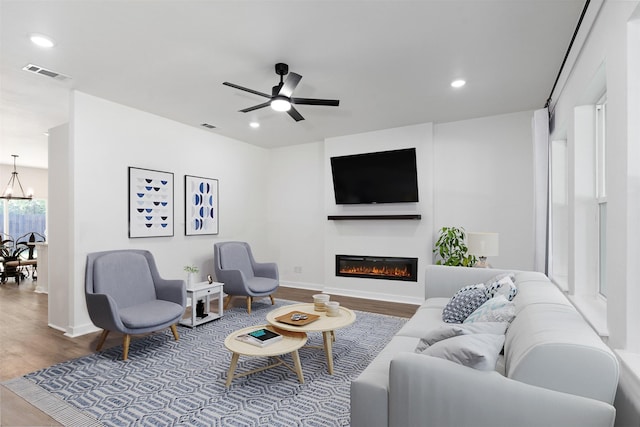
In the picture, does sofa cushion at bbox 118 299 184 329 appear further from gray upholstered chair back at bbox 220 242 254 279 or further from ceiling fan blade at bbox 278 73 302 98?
ceiling fan blade at bbox 278 73 302 98

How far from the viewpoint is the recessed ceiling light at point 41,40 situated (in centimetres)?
265

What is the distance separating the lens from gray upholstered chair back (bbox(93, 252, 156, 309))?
135 inches

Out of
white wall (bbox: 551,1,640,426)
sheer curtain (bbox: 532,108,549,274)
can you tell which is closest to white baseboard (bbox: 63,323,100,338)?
white wall (bbox: 551,1,640,426)

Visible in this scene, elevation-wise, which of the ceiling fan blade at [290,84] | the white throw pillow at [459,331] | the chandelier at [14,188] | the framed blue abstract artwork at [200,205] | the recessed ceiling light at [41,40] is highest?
the recessed ceiling light at [41,40]

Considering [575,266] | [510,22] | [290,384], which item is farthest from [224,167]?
[575,266]

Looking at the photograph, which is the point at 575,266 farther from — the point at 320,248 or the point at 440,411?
the point at 320,248

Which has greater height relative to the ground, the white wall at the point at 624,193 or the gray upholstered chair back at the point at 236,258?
the white wall at the point at 624,193

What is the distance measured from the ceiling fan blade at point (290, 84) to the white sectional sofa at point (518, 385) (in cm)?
232

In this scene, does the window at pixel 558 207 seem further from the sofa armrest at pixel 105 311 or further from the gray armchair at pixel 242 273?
the sofa armrest at pixel 105 311

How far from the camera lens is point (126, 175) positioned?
4.22m

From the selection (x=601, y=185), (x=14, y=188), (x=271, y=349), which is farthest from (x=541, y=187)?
(x=14, y=188)

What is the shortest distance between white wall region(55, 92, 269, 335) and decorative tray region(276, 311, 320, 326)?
241cm

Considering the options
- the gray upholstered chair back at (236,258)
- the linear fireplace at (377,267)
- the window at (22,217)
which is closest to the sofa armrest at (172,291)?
the gray upholstered chair back at (236,258)

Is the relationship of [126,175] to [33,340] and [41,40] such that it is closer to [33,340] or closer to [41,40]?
[41,40]
